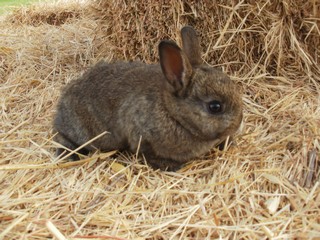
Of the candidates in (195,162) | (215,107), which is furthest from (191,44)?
(195,162)

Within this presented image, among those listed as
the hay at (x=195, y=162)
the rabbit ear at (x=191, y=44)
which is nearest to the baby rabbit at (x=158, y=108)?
the rabbit ear at (x=191, y=44)

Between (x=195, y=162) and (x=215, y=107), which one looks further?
(x=195, y=162)

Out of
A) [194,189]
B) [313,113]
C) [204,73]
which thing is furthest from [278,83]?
[194,189]

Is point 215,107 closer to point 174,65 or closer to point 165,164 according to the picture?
point 174,65

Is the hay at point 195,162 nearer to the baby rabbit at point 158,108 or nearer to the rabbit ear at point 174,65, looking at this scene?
the baby rabbit at point 158,108

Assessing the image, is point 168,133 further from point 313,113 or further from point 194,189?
point 313,113
